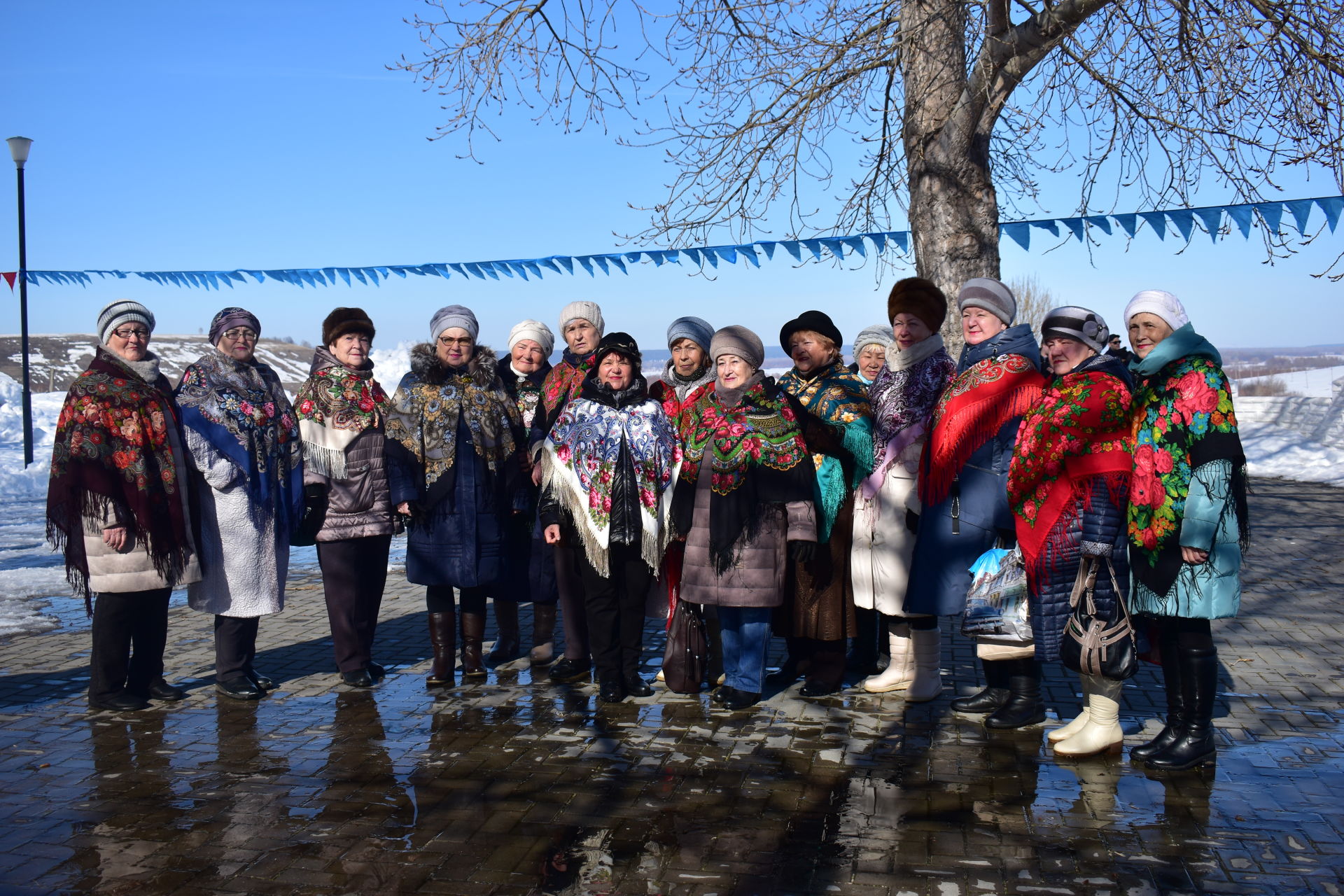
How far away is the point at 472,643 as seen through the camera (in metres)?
6.04

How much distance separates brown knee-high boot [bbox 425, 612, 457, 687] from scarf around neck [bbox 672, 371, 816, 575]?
1.58 m

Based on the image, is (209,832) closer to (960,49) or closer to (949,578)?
(949,578)

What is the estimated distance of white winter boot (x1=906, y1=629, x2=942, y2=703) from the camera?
550cm

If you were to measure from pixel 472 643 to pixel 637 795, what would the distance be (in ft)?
6.72

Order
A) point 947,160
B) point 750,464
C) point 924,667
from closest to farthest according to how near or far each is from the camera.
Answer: point 750,464 → point 924,667 → point 947,160

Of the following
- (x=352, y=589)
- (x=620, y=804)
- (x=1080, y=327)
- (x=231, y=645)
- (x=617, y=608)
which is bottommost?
(x=620, y=804)

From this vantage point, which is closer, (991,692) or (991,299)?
(991,299)

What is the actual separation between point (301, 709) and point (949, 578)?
3288 millimetres

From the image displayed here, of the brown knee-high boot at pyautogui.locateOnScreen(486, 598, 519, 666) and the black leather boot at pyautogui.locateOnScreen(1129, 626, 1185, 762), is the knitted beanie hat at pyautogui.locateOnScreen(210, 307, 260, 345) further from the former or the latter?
the black leather boot at pyautogui.locateOnScreen(1129, 626, 1185, 762)

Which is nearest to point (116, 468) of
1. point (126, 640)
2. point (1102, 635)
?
point (126, 640)

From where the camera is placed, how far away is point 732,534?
525cm

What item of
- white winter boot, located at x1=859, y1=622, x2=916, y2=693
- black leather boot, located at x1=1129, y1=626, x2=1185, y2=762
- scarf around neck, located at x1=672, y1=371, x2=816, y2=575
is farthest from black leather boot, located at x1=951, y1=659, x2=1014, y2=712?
scarf around neck, located at x1=672, y1=371, x2=816, y2=575

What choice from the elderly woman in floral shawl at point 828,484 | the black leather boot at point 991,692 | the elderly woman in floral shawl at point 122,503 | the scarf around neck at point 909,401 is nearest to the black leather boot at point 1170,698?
the black leather boot at point 991,692

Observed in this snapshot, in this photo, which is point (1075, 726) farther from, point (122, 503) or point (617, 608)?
point (122, 503)
